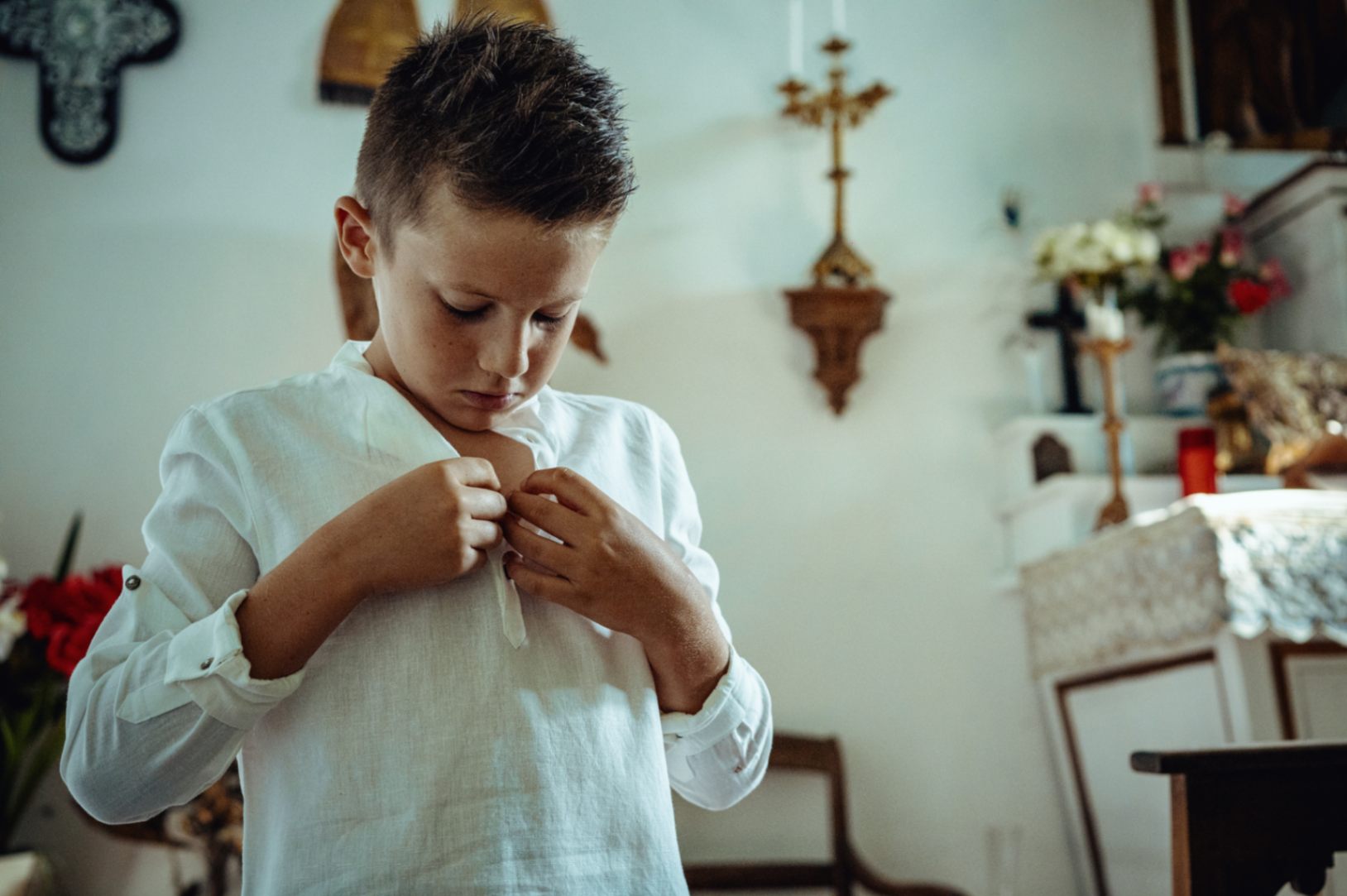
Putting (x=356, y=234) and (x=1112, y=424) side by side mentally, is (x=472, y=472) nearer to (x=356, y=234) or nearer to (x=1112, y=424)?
(x=356, y=234)

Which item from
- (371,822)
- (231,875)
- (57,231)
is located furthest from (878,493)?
(371,822)

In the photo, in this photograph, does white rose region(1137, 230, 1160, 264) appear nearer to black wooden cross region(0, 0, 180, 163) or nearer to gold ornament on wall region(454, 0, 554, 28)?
gold ornament on wall region(454, 0, 554, 28)

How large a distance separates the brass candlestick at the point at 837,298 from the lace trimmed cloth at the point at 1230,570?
801mm

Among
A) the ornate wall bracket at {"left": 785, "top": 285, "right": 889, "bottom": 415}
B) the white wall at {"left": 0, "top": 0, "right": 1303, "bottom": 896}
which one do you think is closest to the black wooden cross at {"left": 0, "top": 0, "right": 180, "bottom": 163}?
the white wall at {"left": 0, "top": 0, "right": 1303, "bottom": 896}

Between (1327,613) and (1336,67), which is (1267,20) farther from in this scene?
(1327,613)

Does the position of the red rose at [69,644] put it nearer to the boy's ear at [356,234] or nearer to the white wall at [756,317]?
the white wall at [756,317]

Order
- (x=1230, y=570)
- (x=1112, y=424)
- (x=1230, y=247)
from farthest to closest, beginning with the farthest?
(x=1230, y=247)
(x=1112, y=424)
(x=1230, y=570)

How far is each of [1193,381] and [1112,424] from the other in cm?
33

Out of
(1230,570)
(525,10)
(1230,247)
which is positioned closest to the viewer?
(1230,570)

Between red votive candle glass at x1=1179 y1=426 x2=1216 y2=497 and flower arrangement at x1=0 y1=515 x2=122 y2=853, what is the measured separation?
235cm

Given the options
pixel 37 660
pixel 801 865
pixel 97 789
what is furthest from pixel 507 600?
pixel 801 865

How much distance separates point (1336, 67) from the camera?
337 cm

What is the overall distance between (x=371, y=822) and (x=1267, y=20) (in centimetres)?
359

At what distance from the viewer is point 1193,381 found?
3006mm
